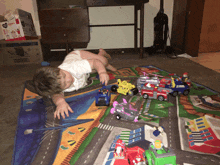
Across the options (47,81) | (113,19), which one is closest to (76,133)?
(47,81)

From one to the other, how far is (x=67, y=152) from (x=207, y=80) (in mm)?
1176

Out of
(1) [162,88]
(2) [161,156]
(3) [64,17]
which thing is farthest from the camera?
(3) [64,17]

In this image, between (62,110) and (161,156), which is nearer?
(161,156)

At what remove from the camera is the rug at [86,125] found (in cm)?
65

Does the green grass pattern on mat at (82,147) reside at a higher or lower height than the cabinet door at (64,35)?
lower

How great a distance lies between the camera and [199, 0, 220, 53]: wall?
2125 mm

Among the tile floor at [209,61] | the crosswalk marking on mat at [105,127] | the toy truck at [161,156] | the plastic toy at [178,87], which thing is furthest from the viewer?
the tile floor at [209,61]

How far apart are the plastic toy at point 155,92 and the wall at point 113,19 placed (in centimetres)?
171

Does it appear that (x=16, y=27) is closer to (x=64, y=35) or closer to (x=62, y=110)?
(x=64, y=35)

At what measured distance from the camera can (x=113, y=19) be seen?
245 centimetres

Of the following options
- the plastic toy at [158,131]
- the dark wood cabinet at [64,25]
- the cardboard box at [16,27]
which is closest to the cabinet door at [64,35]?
the dark wood cabinet at [64,25]

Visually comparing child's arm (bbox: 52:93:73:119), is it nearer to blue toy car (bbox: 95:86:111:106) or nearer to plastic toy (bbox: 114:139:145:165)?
blue toy car (bbox: 95:86:111:106)

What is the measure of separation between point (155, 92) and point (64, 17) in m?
1.52

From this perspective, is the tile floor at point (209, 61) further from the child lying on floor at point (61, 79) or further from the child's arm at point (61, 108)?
the child's arm at point (61, 108)
